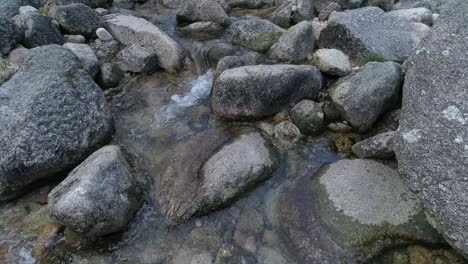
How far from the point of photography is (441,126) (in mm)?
4363

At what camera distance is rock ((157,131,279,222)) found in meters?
5.51

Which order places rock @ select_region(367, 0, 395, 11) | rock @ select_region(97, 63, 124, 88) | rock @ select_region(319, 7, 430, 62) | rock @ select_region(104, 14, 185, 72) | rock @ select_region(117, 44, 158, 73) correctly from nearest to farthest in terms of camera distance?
rock @ select_region(319, 7, 430, 62) → rock @ select_region(97, 63, 124, 88) → rock @ select_region(117, 44, 158, 73) → rock @ select_region(104, 14, 185, 72) → rock @ select_region(367, 0, 395, 11)

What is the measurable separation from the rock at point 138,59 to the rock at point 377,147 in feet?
16.5

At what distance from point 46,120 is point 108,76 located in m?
2.45

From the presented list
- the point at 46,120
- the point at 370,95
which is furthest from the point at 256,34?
the point at 46,120

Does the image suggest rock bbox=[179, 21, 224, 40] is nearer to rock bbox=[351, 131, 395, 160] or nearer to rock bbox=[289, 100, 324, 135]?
rock bbox=[289, 100, 324, 135]

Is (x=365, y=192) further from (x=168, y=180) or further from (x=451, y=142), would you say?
(x=168, y=180)

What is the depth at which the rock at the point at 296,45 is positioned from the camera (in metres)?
8.07

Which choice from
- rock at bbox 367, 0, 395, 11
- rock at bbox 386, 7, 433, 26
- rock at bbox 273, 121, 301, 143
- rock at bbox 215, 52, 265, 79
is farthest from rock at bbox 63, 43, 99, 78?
rock at bbox 367, 0, 395, 11

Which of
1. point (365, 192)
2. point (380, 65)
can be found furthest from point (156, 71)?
point (365, 192)

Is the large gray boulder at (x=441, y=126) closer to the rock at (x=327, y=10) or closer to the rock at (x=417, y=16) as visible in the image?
the rock at (x=417, y=16)

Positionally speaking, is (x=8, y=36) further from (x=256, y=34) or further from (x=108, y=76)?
(x=256, y=34)

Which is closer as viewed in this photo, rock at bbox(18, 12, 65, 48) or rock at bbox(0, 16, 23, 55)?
rock at bbox(0, 16, 23, 55)

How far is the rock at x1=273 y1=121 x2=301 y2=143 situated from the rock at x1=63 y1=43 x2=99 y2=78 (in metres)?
4.19
